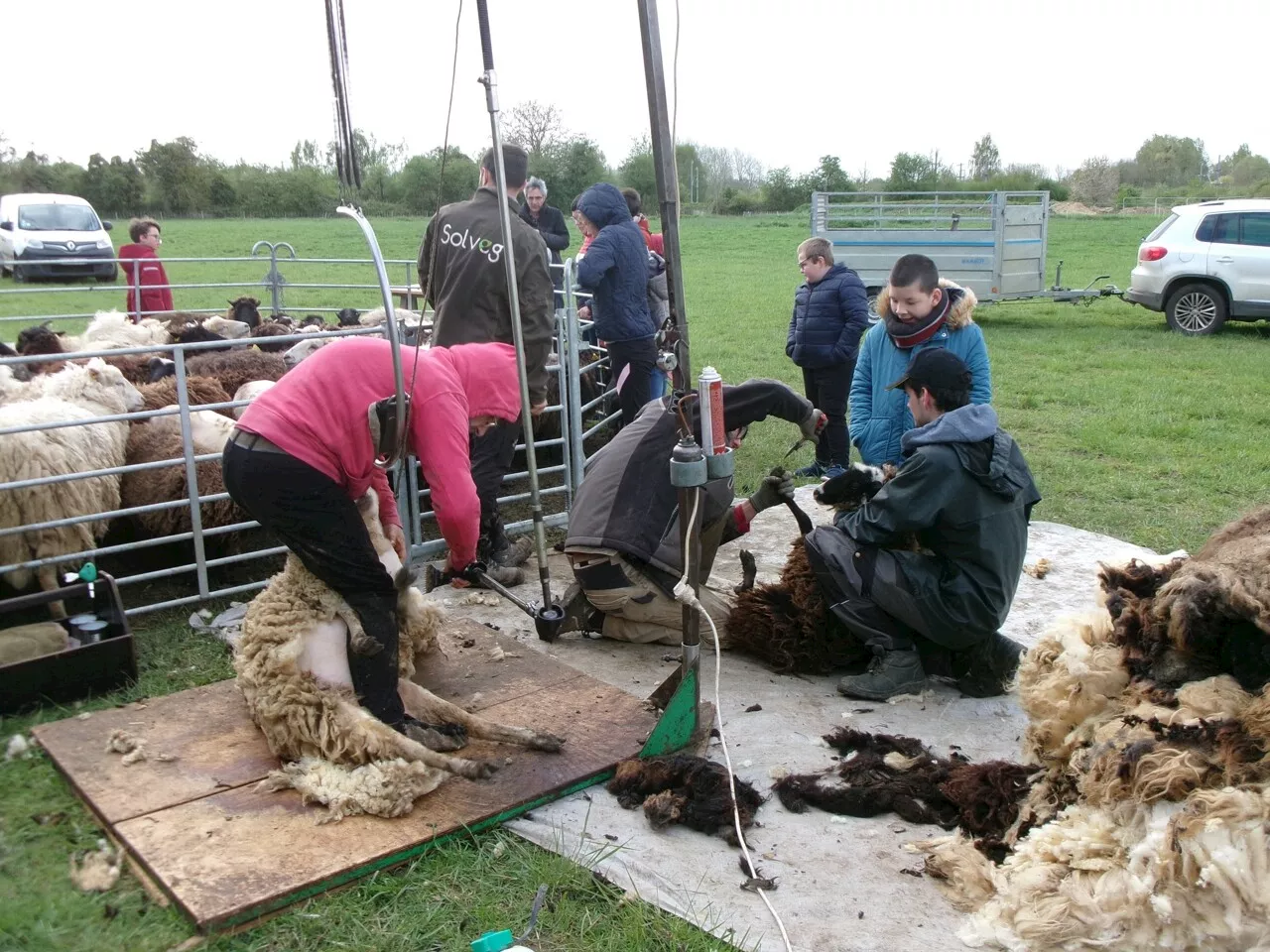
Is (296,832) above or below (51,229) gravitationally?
below

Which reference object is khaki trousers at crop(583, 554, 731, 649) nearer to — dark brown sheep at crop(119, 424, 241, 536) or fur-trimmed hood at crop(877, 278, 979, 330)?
fur-trimmed hood at crop(877, 278, 979, 330)

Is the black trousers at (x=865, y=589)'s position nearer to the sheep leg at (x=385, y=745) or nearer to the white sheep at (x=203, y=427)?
the sheep leg at (x=385, y=745)

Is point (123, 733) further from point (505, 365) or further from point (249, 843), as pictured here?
point (505, 365)

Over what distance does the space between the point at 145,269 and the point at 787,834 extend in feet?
34.7

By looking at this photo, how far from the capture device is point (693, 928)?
2.85 m

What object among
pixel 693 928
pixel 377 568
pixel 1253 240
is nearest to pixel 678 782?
pixel 693 928

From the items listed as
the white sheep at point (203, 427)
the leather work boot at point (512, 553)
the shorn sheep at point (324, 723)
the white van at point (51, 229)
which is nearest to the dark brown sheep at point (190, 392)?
the white sheep at point (203, 427)

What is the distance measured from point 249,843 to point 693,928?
139cm

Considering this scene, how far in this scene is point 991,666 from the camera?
4.38 m

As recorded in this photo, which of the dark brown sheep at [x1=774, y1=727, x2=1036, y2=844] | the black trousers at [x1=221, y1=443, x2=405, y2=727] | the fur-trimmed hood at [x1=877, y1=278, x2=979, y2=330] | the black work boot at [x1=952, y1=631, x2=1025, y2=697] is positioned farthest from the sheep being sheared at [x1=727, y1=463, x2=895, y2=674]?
the black trousers at [x1=221, y1=443, x2=405, y2=727]

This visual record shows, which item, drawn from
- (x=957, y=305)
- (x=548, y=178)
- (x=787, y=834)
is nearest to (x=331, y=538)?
(x=787, y=834)

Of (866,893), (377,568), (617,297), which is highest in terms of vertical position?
(617,297)

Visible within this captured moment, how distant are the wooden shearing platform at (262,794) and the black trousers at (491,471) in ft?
4.40

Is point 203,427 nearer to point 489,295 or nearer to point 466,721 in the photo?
point 489,295
